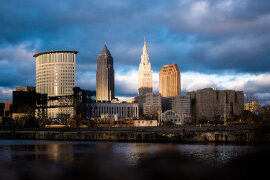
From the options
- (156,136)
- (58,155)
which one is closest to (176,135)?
(156,136)

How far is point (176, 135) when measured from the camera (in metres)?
95.9

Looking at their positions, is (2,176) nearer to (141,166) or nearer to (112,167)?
(112,167)

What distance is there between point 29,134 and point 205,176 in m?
114

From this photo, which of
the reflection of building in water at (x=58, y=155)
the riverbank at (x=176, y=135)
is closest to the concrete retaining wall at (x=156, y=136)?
the riverbank at (x=176, y=135)

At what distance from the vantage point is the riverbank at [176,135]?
85.9 meters

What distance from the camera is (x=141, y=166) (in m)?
49.3

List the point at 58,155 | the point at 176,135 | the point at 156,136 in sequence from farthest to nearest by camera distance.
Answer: the point at 156,136
the point at 176,135
the point at 58,155

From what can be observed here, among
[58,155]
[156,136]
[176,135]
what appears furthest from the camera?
[156,136]

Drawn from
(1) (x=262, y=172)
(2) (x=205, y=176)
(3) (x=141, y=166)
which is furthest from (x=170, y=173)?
(1) (x=262, y=172)

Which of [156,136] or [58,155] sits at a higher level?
[156,136]

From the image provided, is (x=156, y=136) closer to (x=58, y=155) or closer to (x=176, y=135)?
(x=176, y=135)

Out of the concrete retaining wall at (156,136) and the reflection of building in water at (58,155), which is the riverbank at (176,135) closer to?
the concrete retaining wall at (156,136)

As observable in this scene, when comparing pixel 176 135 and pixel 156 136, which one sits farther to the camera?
pixel 156 136

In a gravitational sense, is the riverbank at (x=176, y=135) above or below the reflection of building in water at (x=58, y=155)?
above
